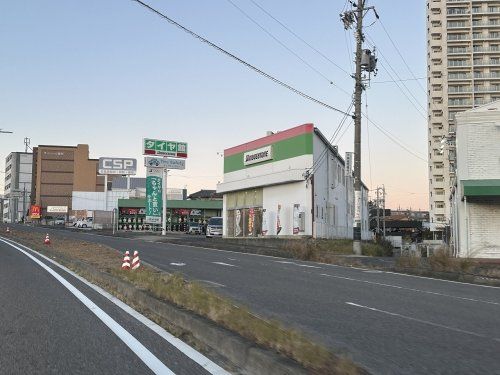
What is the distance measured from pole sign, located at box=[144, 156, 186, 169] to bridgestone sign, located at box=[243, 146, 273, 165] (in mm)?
14486

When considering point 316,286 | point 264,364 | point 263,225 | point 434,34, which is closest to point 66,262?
point 316,286

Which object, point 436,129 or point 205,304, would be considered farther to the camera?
point 436,129

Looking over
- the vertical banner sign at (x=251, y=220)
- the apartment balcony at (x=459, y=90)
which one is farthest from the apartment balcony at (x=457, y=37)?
the vertical banner sign at (x=251, y=220)

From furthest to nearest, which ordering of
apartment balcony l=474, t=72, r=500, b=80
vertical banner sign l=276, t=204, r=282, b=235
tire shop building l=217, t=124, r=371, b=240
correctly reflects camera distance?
1. apartment balcony l=474, t=72, r=500, b=80
2. vertical banner sign l=276, t=204, r=282, b=235
3. tire shop building l=217, t=124, r=371, b=240

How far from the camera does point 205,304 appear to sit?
324 inches

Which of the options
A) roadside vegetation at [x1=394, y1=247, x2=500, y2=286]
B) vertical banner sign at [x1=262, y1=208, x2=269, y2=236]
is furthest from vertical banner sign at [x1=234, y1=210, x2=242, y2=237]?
roadside vegetation at [x1=394, y1=247, x2=500, y2=286]

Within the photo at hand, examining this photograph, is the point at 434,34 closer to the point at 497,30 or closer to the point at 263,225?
the point at 497,30

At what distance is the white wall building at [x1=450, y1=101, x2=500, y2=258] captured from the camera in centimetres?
2567

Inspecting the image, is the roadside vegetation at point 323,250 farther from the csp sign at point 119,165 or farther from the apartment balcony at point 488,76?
the csp sign at point 119,165

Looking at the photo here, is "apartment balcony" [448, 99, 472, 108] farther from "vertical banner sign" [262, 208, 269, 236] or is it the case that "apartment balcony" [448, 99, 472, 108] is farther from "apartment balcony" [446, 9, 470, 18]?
"vertical banner sign" [262, 208, 269, 236]

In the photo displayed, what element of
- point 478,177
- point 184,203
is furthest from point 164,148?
point 478,177

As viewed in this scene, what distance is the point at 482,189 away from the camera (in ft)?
79.9

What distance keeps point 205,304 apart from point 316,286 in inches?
259

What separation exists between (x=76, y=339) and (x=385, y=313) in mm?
5652
